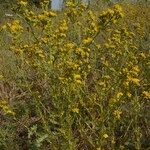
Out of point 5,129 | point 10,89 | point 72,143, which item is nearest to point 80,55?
point 72,143

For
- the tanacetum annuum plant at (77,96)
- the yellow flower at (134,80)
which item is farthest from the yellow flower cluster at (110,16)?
the yellow flower at (134,80)

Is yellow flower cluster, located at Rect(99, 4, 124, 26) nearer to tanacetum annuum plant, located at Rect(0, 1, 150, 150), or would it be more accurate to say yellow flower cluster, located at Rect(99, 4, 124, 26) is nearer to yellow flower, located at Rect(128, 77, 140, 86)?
tanacetum annuum plant, located at Rect(0, 1, 150, 150)

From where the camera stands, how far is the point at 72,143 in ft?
8.30

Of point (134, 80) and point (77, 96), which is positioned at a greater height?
point (134, 80)

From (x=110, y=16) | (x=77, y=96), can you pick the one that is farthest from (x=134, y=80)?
(x=110, y=16)

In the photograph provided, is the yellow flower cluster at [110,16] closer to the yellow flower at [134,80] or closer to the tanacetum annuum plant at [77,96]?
the tanacetum annuum plant at [77,96]

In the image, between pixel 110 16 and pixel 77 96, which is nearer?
pixel 77 96

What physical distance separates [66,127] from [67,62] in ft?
1.34

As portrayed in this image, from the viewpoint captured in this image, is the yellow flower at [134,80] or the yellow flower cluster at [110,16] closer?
the yellow flower at [134,80]

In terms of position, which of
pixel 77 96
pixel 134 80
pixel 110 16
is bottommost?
pixel 77 96

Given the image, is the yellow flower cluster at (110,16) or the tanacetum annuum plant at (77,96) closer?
the tanacetum annuum plant at (77,96)

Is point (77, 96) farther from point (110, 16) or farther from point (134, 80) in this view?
point (110, 16)

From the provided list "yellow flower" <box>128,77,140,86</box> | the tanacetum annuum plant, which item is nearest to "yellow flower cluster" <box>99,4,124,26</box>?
the tanacetum annuum plant

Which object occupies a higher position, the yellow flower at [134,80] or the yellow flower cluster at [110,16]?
the yellow flower cluster at [110,16]
